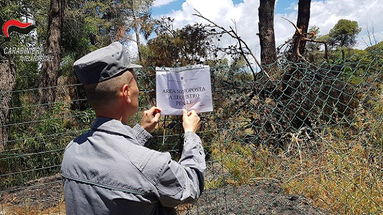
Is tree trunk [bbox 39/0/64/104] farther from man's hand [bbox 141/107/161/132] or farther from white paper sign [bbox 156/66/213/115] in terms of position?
man's hand [bbox 141/107/161/132]

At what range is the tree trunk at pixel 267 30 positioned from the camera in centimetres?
655

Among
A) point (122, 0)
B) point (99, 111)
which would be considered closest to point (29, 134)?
point (99, 111)

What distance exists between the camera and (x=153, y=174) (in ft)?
3.99

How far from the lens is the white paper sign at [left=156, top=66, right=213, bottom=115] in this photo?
2106 millimetres

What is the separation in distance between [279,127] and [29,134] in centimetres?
366

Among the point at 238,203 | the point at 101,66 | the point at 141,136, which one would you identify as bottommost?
the point at 238,203

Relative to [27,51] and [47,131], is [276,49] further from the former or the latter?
[27,51]

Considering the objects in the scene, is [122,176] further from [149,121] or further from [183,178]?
[149,121]

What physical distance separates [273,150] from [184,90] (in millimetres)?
2583

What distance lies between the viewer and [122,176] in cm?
121

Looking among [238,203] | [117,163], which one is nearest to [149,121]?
[117,163]

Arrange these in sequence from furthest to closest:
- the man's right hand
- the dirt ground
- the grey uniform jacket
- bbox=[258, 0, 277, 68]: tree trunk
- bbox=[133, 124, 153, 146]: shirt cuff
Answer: bbox=[258, 0, 277, 68]: tree trunk < the dirt ground < the man's right hand < bbox=[133, 124, 153, 146]: shirt cuff < the grey uniform jacket

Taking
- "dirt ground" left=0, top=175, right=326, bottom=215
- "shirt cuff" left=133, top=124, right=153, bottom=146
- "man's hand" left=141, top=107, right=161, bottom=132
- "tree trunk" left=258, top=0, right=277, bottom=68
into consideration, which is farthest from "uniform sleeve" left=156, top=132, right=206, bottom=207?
"tree trunk" left=258, top=0, right=277, bottom=68

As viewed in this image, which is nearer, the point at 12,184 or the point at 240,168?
the point at 240,168
